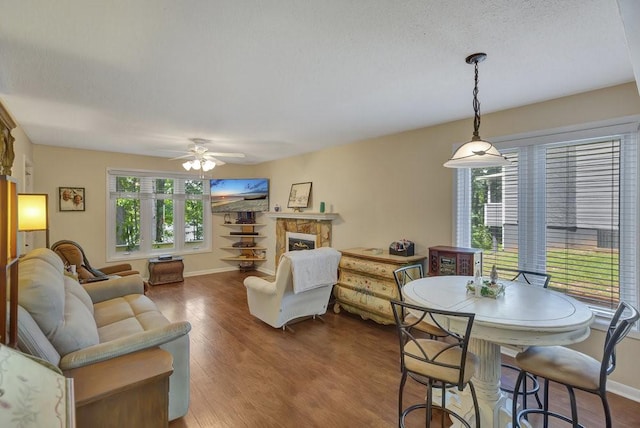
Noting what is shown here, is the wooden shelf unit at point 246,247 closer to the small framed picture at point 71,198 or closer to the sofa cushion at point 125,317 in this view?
the small framed picture at point 71,198

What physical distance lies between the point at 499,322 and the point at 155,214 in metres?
6.24

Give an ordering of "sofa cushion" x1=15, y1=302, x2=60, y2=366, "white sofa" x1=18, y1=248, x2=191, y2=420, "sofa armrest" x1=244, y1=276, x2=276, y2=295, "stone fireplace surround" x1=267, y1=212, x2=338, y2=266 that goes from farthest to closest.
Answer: "stone fireplace surround" x1=267, y1=212, x2=338, y2=266, "sofa armrest" x1=244, y1=276, x2=276, y2=295, "white sofa" x1=18, y1=248, x2=191, y2=420, "sofa cushion" x1=15, y1=302, x2=60, y2=366

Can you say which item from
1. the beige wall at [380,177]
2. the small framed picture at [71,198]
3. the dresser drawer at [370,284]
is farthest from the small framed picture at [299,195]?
the small framed picture at [71,198]

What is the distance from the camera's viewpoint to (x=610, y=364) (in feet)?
5.65

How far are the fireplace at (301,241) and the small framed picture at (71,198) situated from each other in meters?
3.69

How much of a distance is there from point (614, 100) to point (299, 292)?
3444 millimetres

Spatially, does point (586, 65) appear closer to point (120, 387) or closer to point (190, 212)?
point (120, 387)

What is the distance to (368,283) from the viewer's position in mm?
3793

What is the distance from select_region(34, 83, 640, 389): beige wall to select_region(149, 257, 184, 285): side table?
1.40ft

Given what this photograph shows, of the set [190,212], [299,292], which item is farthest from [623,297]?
[190,212]

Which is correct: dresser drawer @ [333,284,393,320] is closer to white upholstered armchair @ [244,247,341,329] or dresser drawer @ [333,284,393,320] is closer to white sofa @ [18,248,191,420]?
white upholstered armchair @ [244,247,341,329]

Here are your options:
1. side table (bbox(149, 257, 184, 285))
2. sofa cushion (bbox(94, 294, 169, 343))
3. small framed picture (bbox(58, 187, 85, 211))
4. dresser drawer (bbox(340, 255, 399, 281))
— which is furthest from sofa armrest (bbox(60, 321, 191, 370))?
small framed picture (bbox(58, 187, 85, 211))

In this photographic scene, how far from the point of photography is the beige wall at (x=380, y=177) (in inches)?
105

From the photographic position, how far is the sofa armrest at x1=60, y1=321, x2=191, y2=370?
153cm
